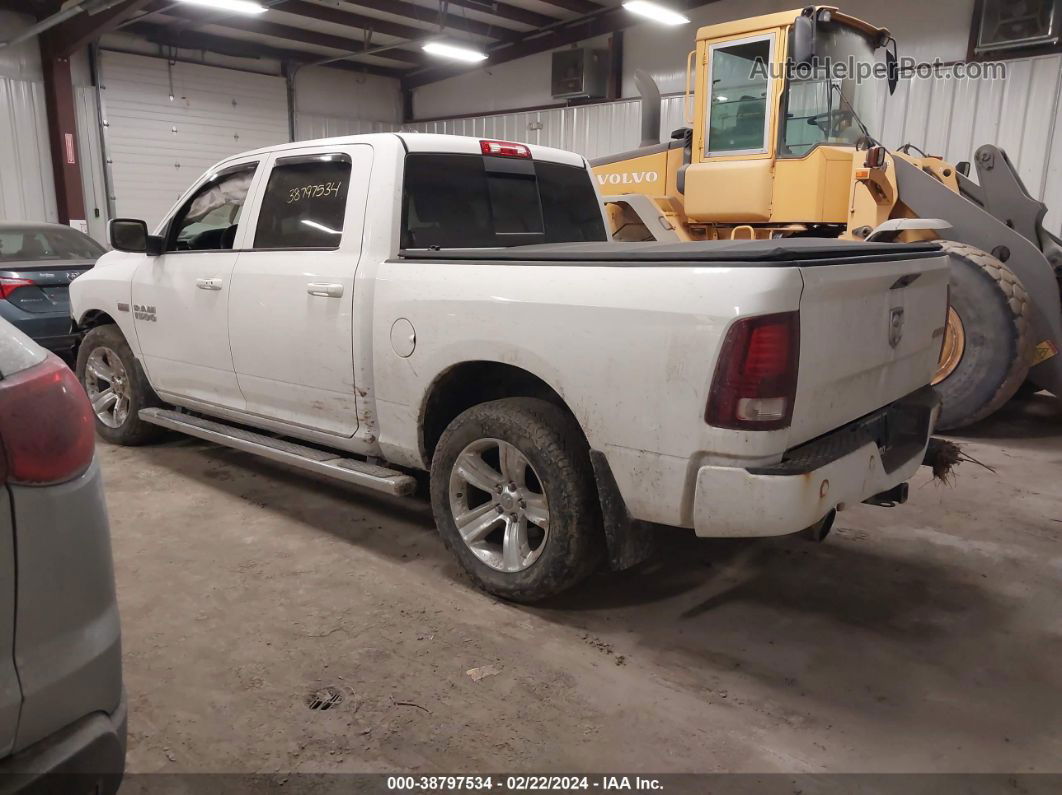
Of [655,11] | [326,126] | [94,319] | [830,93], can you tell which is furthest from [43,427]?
[326,126]

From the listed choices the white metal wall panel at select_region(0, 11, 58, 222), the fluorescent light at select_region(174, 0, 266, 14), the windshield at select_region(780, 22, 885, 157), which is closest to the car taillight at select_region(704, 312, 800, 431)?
the windshield at select_region(780, 22, 885, 157)

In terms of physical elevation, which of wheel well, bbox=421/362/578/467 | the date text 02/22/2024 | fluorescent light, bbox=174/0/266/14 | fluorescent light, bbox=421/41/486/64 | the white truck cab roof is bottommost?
the date text 02/22/2024

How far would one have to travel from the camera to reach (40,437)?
138 cm

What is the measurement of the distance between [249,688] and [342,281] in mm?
1747

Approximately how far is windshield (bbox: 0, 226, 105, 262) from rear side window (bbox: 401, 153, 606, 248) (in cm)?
547

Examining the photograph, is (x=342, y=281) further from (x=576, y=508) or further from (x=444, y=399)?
(x=576, y=508)

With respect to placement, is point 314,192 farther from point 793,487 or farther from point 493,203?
point 793,487

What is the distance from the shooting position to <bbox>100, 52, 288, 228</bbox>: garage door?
523 inches

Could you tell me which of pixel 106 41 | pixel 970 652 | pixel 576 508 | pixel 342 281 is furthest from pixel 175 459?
pixel 106 41

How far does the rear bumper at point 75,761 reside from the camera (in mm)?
1337

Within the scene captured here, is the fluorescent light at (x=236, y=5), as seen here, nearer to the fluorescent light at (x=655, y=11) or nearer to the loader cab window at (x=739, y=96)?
the fluorescent light at (x=655, y=11)

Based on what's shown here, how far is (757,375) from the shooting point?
2.29 meters

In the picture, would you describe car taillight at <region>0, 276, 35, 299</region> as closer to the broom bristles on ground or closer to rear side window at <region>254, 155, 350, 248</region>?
rear side window at <region>254, 155, 350, 248</region>

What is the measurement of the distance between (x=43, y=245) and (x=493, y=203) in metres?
5.95
